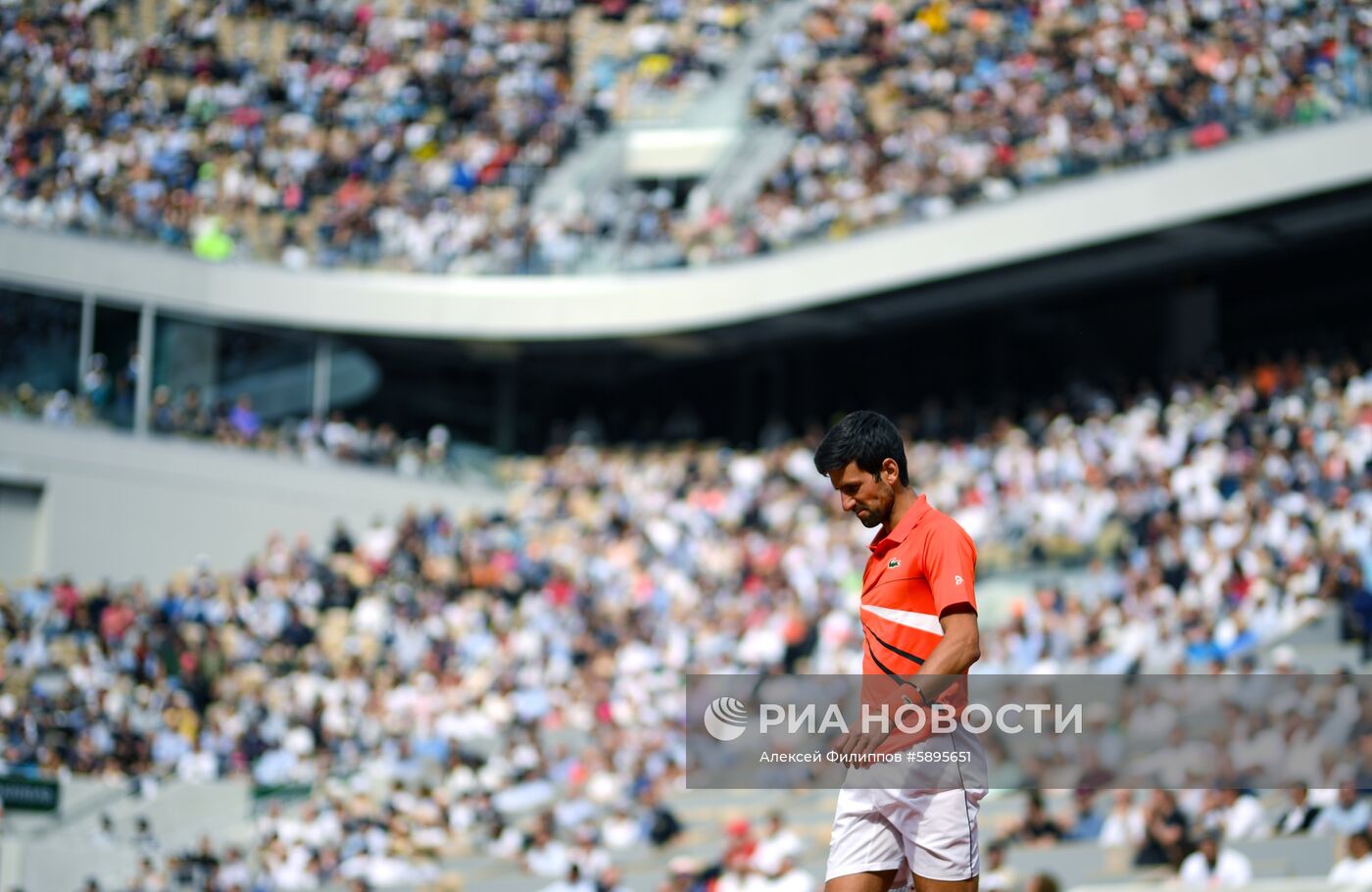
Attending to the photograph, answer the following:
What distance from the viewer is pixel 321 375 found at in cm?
2898

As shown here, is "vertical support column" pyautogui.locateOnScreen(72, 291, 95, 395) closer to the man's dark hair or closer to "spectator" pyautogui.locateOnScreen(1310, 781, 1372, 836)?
"spectator" pyautogui.locateOnScreen(1310, 781, 1372, 836)

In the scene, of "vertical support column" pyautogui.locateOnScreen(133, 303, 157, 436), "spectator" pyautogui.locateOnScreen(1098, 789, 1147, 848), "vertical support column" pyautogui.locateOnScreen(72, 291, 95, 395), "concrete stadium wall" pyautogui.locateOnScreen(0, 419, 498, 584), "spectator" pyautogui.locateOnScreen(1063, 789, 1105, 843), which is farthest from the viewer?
"vertical support column" pyautogui.locateOnScreen(133, 303, 157, 436)

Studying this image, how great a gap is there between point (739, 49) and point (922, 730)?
86.3 ft

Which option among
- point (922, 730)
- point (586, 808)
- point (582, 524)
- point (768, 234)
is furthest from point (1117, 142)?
point (922, 730)

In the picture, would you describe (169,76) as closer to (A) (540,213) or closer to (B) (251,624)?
(A) (540,213)

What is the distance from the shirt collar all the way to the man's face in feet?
0.20

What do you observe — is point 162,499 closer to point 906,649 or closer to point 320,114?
point 320,114

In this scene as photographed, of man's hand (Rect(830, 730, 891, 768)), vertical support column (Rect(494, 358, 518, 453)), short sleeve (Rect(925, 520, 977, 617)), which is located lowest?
man's hand (Rect(830, 730, 891, 768))

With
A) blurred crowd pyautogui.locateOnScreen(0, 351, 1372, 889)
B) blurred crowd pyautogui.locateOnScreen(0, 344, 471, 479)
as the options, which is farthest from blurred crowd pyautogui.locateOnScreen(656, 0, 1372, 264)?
blurred crowd pyautogui.locateOnScreen(0, 344, 471, 479)

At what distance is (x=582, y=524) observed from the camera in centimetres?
2542

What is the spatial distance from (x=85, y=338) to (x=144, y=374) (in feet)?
3.06

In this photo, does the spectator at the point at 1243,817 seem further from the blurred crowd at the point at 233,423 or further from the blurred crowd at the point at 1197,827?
the blurred crowd at the point at 233,423

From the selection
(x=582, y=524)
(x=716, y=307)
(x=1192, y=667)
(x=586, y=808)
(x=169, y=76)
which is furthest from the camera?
(x=169, y=76)

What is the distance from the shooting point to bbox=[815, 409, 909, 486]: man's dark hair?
18.1 ft
